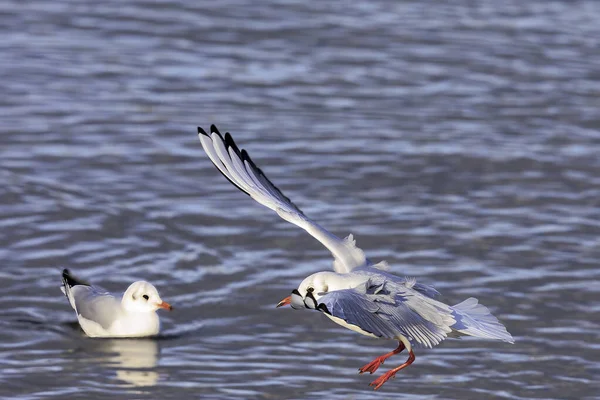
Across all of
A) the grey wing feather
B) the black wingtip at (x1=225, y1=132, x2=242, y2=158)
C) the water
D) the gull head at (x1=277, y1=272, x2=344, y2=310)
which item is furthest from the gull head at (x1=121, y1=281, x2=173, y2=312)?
the gull head at (x1=277, y1=272, x2=344, y2=310)

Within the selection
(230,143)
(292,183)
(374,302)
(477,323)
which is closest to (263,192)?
(230,143)

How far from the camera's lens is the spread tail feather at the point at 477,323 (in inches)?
353

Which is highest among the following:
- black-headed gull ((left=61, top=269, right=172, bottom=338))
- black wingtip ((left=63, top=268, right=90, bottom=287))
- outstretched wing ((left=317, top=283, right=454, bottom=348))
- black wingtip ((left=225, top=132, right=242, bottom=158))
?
A: black wingtip ((left=225, top=132, right=242, bottom=158))

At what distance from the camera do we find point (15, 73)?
1880 cm

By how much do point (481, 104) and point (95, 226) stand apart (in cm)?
647

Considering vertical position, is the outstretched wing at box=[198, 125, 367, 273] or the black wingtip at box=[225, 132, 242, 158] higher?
the black wingtip at box=[225, 132, 242, 158]

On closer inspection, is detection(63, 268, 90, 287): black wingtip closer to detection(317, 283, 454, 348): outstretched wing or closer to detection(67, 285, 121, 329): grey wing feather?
detection(67, 285, 121, 329): grey wing feather

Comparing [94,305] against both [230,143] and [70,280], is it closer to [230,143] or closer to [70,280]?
[70,280]

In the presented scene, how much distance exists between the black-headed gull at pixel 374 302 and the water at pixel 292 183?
4.93 feet

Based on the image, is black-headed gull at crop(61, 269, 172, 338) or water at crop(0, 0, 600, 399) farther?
black-headed gull at crop(61, 269, 172, 338)

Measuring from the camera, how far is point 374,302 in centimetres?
870

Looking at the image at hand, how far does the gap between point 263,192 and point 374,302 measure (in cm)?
189

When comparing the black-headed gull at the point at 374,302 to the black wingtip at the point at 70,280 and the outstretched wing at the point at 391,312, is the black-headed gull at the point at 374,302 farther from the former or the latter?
the black wingtip at the point at 70,280

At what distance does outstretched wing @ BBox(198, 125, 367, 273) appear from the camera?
9906 mm
